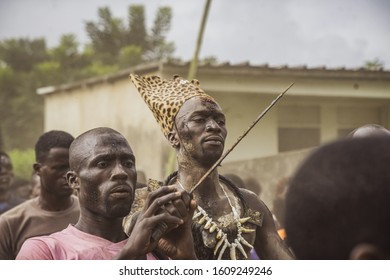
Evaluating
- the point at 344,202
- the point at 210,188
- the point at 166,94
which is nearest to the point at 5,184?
the point at 166,94

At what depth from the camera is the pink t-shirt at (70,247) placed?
8.29 ft

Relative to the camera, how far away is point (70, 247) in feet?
8.45

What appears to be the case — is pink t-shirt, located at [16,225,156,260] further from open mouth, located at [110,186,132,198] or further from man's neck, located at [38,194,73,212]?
man's neck, located at [38,194,73,212]

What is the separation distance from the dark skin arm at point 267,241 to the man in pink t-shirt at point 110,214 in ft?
1.59

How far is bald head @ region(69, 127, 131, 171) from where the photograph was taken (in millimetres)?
2703

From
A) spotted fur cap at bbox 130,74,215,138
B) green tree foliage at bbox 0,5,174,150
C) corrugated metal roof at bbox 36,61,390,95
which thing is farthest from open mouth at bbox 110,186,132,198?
green tree foliage at bbox 0,5,174,150

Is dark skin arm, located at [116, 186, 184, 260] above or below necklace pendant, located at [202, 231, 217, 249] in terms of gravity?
above

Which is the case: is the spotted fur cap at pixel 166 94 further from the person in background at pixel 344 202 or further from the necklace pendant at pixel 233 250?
the person in background at pixel 344 202

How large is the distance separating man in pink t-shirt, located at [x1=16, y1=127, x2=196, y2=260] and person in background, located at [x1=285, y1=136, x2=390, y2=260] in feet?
3.53

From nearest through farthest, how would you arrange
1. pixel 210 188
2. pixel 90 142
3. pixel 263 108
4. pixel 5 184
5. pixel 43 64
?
pixel 90 142, pixel 210 188, pixel 5 184, pixel 263 108, pixel 43 64

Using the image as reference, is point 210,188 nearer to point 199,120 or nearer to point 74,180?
point 199,120

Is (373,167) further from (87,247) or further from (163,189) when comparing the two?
(87,247)

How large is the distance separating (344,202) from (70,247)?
4.80 feet

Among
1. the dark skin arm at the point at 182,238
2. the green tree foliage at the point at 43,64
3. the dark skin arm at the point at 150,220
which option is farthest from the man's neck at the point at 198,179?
the green tree foliage at the point at 43,64
